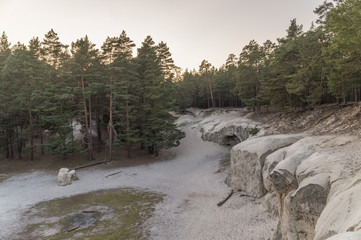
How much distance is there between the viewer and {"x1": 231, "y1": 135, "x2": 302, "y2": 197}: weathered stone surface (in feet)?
43.1

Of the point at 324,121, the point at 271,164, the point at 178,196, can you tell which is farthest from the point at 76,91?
the point at 324,121

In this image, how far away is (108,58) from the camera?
25.7 meters

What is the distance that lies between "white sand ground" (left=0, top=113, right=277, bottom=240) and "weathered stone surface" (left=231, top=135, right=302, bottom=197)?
35.2 inches

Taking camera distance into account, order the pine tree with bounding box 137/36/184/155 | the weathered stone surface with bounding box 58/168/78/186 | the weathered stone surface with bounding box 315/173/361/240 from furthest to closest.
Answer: the pine tree with bounding box 137/36/184/155, the weathered stone surface with bounding box 58/168/78/186, the weathered stone surface with bounding box 315/173/361/240

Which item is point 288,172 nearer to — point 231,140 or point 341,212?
point 341,212

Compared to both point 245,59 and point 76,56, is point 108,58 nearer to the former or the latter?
point 76,56

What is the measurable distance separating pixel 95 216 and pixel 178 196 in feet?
20.9

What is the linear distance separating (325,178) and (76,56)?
2600 cm

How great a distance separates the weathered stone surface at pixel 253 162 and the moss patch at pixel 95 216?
665 centimetres

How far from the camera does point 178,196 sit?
643 inches

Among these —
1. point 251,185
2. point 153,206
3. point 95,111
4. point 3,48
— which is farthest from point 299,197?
point 3,48

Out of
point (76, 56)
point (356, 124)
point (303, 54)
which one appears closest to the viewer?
point (356, 124)

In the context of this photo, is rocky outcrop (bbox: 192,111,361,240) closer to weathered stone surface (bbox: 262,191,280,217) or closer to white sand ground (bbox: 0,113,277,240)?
weathered stone surface (bbox: 262,191,280,217)

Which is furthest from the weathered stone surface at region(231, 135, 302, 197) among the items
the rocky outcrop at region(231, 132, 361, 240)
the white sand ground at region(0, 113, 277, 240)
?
the rocky outcrop at region(231, 132, 361, 240)
